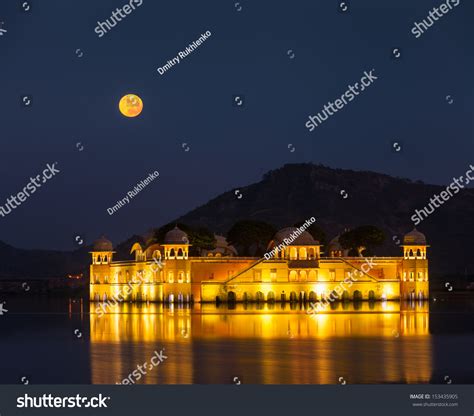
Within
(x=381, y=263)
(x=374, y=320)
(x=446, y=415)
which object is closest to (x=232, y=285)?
(x=381, y=263)

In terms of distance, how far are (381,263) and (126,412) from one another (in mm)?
78959

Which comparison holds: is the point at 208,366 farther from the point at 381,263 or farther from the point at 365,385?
the point at 381,263

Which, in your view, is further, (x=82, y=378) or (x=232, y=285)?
(x=232, y=285)

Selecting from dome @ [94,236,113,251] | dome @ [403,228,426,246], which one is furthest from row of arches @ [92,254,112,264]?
dome @ [403,228,426,246]

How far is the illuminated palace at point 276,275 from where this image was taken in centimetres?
9925

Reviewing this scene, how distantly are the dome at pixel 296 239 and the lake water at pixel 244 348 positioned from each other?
27337 mm

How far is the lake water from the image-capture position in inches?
1459

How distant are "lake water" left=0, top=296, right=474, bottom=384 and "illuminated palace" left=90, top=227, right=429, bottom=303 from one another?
945 inches

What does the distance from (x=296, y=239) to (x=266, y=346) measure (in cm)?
5572

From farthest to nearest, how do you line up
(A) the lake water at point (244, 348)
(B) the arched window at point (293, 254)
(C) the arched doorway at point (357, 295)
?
1. (C) the arched doorway at point (357, 295)
2. (B) the arched window at point (293, 254)
3. (A) the lake water at point (244, 348)

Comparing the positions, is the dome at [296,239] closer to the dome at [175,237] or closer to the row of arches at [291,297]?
the row of arches at [291,297]

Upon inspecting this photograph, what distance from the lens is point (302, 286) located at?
332 ft

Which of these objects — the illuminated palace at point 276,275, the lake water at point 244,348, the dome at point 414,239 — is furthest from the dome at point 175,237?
the lake water at point 244,348

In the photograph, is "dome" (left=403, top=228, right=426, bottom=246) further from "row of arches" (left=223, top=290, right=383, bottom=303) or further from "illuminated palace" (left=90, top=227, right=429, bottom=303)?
"row of arches" (left=223, top=290, right=383, bottom=303)
